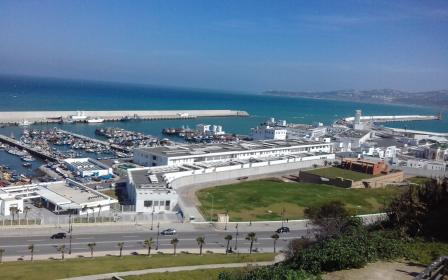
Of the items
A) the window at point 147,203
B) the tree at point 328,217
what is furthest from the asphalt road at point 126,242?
the window at point 147,203

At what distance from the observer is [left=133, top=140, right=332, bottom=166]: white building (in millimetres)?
46219

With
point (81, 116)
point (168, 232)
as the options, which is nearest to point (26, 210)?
point (168, 232)

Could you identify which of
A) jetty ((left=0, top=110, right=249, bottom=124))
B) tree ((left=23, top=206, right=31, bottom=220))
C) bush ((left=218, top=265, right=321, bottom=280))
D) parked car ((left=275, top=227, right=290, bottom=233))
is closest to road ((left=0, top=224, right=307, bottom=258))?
parked car ((left=275, top=227, right=290, bottom=233))

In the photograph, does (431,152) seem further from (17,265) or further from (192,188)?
(17,265)

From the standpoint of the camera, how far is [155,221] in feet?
97.6

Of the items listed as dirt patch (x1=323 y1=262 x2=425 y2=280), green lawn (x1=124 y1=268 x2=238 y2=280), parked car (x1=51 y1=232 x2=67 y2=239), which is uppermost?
dirt patch (x1=323 y1=262 x2=425 y2=280)

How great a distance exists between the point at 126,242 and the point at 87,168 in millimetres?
20336

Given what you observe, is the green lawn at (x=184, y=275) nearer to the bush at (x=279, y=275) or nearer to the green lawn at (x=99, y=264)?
the green lawn at (x=99, y=264)

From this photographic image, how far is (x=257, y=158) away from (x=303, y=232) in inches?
863

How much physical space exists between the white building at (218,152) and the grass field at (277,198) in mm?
6700

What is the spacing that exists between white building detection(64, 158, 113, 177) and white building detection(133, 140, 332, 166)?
457cm

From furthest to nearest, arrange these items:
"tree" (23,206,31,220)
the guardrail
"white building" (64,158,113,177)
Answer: "white building" (64,158,113,177), "tree" (23,206,31,220), the guardrail

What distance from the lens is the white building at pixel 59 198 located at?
29.6 m

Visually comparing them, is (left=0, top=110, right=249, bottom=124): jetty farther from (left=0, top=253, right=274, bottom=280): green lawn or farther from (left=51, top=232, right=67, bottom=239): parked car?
(left=0, top=253, right=274, bottom=280): green lawn
